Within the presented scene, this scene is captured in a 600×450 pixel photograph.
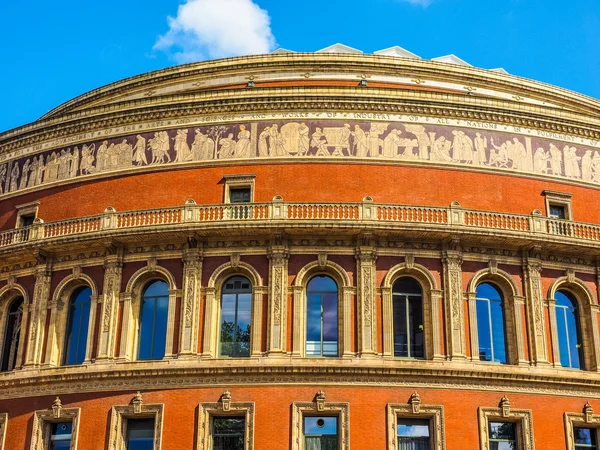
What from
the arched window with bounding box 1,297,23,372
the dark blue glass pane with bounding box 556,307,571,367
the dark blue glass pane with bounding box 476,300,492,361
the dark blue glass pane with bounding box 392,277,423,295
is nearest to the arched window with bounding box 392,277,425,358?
the dark blue glass pane with bounding box 392,277,423,295

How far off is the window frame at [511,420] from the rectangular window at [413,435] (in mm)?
1654

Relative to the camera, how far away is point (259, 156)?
29500 millimetres

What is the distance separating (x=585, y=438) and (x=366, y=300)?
26.5 ft

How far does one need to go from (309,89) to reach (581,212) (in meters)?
10.6

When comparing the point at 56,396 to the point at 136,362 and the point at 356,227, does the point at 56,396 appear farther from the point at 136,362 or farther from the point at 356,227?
the point at 356,227

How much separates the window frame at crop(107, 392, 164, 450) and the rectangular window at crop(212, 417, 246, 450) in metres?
1.68

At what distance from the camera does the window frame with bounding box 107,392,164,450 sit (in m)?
26.0

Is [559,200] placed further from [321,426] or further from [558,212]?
[321,426]

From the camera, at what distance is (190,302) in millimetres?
27281

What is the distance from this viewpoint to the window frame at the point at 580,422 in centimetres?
2630

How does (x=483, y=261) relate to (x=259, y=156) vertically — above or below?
below

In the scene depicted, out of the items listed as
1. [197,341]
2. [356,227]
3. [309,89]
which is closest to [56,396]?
[197,341]

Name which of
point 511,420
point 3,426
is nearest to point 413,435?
point 511,420

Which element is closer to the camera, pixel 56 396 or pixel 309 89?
pixel 56 396
